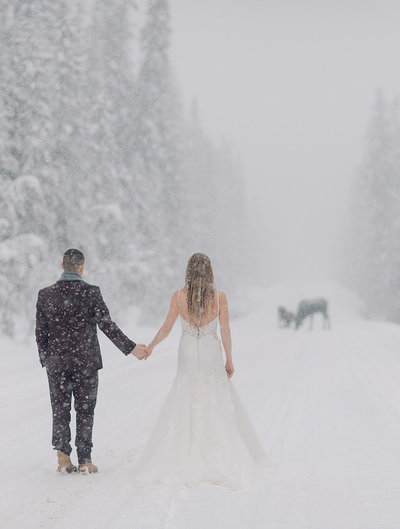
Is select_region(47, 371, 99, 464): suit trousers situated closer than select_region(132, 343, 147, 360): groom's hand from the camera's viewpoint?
Yes

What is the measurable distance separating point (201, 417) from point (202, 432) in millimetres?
153

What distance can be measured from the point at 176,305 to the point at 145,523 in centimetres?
228

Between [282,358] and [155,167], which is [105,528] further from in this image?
[155,167]

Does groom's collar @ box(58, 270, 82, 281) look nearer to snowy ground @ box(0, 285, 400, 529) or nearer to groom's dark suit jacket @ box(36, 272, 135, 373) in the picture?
groom's dark suit jacket @ box(36, 272, 135, 373)

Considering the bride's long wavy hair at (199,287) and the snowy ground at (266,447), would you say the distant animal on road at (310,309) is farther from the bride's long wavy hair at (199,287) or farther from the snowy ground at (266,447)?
the bride's long wavy hair at (199,287)

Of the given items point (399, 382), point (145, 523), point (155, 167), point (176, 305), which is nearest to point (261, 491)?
point (145, 523)

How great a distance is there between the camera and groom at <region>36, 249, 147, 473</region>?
581cm

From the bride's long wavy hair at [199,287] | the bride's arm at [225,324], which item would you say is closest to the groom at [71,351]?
the bride's long wavy hair at [199,287]

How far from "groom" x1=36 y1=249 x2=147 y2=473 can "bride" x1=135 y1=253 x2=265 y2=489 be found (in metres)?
0.68

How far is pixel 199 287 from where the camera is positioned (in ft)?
19.2

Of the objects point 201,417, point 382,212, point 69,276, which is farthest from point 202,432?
point 382,212

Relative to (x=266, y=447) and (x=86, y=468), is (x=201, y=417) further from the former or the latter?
(x=266, y=447)

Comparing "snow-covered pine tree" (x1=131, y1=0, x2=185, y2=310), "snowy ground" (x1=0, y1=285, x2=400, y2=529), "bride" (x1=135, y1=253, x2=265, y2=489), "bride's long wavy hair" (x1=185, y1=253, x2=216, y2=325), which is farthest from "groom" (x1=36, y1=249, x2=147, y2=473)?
"snow-covered pine tree" (x1=131, y1=0, x2=185, y2=310)

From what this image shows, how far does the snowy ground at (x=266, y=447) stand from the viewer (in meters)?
4.50
